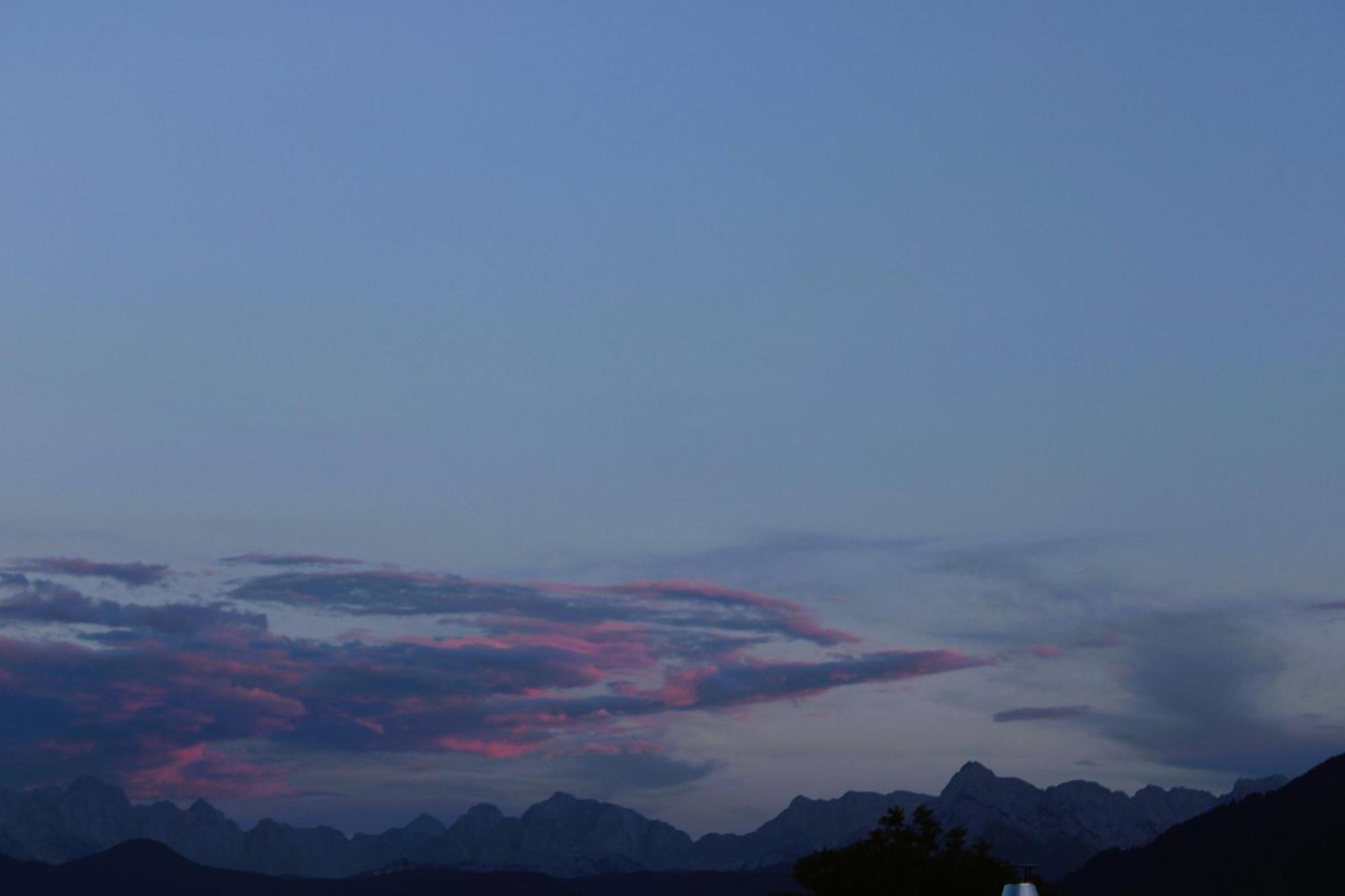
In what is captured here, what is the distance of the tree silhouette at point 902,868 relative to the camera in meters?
81.6

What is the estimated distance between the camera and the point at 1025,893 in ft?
99.7

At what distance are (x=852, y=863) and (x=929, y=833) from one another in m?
4.26

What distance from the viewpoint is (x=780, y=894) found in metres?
81.6

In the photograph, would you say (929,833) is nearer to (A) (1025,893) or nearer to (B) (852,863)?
(B) (852,863)

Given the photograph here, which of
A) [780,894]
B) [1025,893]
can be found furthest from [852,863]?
[1025,893]

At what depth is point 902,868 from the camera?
8200 cm

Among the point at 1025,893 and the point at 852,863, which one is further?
the point at 852,863

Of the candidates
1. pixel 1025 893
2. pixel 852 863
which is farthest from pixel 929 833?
pixel 1025 893

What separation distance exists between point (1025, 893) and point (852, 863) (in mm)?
53948

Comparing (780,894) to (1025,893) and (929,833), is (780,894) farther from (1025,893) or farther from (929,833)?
(1025,893)

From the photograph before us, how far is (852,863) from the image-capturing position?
272 ft

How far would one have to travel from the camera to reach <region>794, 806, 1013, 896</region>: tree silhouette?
81.6 metres

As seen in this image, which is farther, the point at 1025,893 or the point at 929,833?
the point at 929,833

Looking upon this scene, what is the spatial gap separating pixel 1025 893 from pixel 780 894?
52761 millimetres
